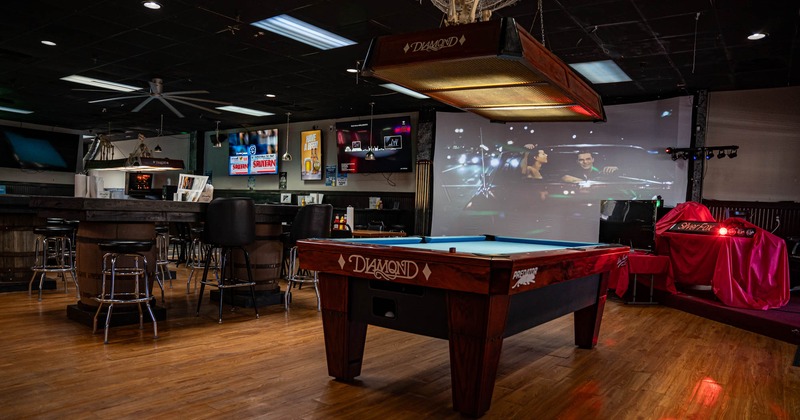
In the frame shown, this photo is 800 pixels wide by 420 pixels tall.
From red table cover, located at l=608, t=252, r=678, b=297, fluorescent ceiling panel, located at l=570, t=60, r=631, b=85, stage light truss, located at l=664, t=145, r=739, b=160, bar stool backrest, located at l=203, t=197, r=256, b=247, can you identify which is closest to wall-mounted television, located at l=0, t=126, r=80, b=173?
bar stool backrest, located at l=203, t=197, r=256, b=247

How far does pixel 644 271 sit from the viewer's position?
22.1 ft

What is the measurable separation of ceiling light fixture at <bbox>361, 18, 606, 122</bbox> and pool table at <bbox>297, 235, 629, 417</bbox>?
1.07 metres

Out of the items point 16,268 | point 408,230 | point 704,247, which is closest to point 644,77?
point 704,247

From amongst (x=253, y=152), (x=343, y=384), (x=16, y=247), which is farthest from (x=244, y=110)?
(x=343, y=384)

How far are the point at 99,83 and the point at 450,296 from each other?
8861mm

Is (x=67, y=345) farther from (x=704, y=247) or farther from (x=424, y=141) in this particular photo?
(x=424, y=141)

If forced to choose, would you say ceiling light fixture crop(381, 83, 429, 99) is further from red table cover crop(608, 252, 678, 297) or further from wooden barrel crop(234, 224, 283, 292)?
red table cover crop(608, 252, 678, 297)

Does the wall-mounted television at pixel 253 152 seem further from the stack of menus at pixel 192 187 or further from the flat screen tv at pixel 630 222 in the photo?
the flat screen tv at pixel 630 222

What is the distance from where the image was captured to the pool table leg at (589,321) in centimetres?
445

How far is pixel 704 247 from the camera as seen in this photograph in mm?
6371

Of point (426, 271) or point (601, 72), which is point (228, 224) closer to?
point (426, 271)

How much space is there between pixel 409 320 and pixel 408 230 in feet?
24.9

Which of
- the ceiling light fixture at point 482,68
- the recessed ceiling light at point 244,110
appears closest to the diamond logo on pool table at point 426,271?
the ceiling light fixture at point 482,68

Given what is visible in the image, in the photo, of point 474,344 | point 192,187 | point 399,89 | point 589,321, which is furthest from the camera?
point 399,89
